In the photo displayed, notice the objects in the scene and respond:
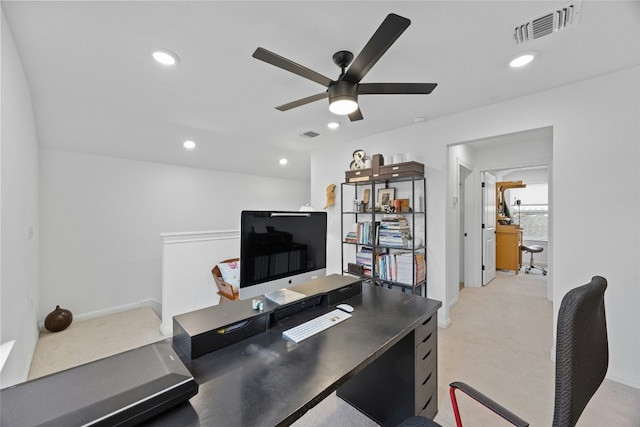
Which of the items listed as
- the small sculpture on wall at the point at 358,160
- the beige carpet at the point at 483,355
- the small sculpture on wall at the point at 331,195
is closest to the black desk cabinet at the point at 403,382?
the beige carpet at the point at 483,355

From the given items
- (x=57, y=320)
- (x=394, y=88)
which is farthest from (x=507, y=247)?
(x=57, y=320)

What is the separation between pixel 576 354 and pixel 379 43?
1445mm

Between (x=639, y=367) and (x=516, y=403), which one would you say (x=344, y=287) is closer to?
(x=516, y=403)

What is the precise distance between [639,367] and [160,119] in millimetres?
5023

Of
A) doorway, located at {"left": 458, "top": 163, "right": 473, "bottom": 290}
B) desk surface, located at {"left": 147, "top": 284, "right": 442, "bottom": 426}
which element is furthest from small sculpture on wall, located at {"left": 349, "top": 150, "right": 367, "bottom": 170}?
desk surface, located at {"left": 147, "top": 284, "right": 442, "bottom": 426}

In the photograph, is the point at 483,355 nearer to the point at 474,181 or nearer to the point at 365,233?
the point at 365,233

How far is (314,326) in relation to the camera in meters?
1.39

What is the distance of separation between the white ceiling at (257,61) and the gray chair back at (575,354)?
154cm

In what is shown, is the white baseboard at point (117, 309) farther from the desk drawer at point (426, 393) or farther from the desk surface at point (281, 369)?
the desk drawer at point (426, 393)

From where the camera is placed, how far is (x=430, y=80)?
2217 mm

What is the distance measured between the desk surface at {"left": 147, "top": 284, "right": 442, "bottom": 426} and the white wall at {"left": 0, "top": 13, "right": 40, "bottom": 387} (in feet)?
4.75

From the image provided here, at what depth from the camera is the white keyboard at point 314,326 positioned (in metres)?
1.28

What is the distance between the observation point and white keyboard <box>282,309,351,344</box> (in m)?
1.28

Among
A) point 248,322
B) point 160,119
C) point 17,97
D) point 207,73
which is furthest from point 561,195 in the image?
point 17,97
